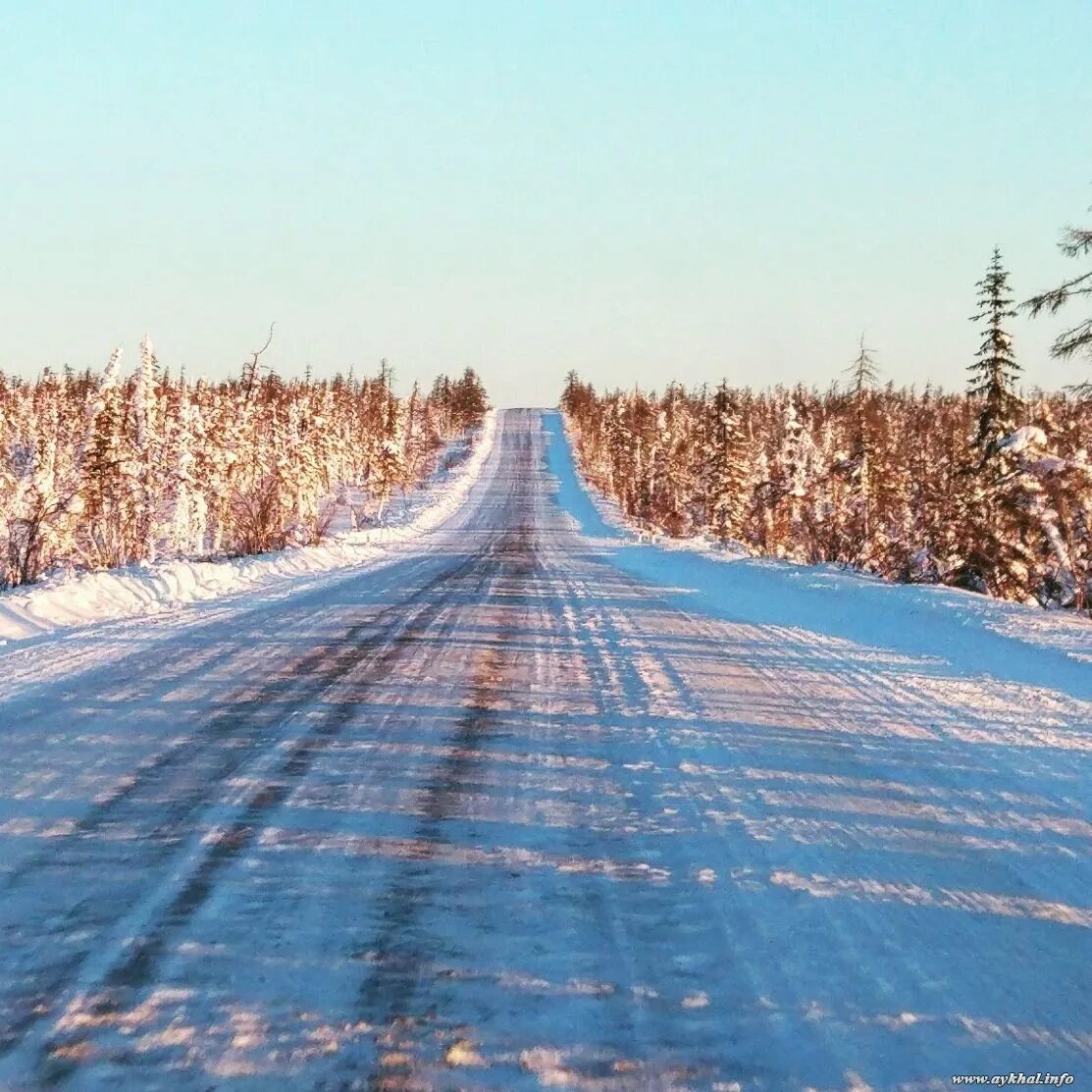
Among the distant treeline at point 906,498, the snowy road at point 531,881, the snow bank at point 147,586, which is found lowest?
the snowy road at point 531,881

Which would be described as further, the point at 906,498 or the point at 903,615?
the point at 906,498

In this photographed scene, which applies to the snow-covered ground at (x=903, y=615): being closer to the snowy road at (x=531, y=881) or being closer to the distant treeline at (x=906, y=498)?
the snowy road at (x=531, y=881)

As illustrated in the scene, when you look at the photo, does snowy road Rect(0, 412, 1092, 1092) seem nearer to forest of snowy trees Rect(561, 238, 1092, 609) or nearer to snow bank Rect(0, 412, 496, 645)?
snow bank Rect(0, 412, 496, 645)

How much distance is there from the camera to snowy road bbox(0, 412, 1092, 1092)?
2.53m

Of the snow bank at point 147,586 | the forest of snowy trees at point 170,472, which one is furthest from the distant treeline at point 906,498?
the forest of snowy trees at point 170,472

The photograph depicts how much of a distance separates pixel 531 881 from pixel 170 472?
4015 centimetres

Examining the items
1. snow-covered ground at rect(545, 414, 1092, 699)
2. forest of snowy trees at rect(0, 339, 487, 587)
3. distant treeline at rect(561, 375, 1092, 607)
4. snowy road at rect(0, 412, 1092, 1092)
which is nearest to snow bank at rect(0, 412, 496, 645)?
forest of snowy trees at rect(0, 339, 487, 587)

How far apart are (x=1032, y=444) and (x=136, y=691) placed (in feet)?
55.9

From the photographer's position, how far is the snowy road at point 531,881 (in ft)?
8.29

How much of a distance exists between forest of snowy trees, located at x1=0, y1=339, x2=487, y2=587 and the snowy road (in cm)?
732

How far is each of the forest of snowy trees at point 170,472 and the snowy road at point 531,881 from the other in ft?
24.0

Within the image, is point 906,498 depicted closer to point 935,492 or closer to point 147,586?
point 935,492

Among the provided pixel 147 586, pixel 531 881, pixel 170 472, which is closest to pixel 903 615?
pixel 531 881

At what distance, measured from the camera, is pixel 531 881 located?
3580mm
